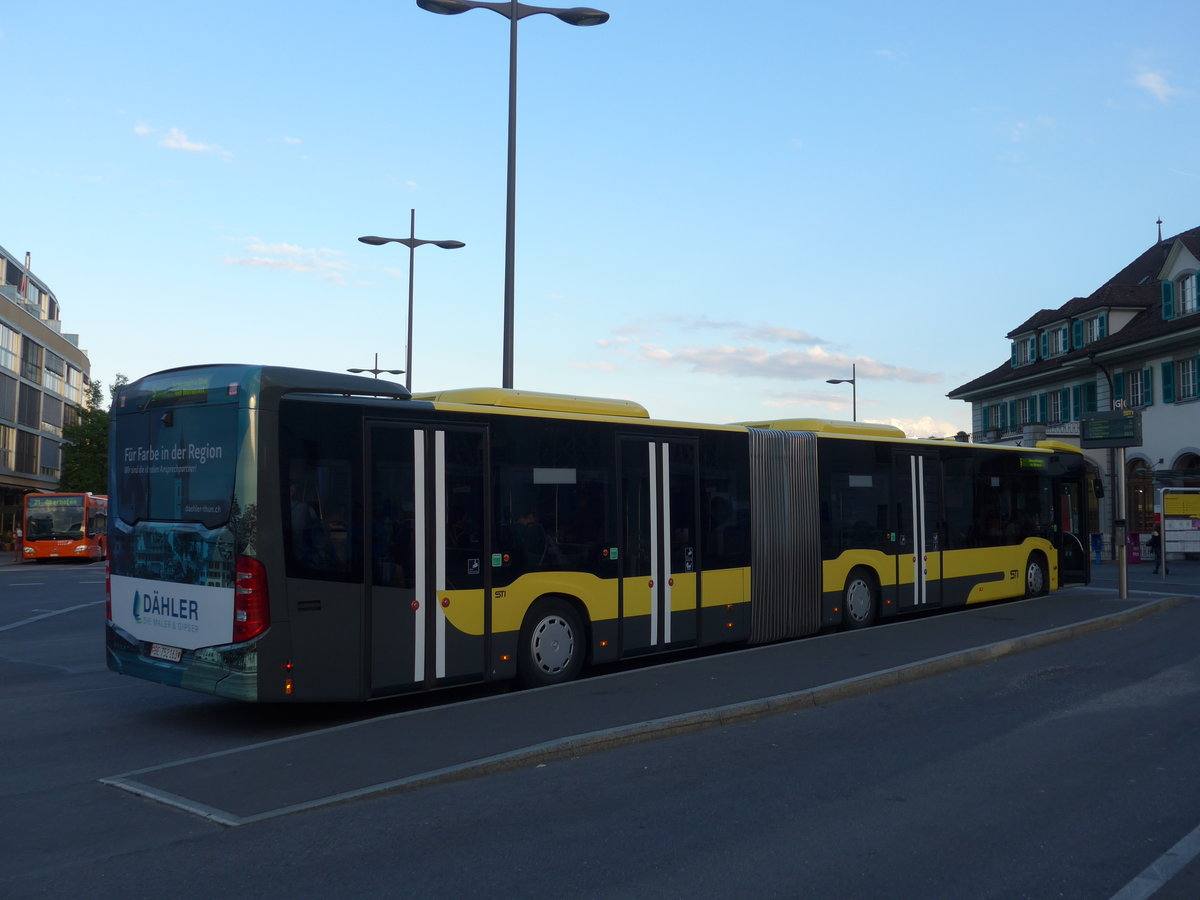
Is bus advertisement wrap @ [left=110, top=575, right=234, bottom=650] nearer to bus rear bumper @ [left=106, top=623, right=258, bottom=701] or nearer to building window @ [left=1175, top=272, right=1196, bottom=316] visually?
bus rear bumper @ [left=106, top=623, right=258, bottom=701]

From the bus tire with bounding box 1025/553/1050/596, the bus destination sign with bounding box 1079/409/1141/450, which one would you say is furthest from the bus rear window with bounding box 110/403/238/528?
the bus destination sign with bounding box 1079/409/1141/450

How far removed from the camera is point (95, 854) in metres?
6.11

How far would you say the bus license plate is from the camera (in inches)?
373

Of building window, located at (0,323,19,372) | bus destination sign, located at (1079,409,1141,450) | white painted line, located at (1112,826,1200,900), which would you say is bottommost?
white painted line, located at (1112,826,1200,900)

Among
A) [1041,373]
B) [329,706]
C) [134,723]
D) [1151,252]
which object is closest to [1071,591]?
[329,706]

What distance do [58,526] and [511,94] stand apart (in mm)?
36654

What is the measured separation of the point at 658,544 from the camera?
41.7 ft

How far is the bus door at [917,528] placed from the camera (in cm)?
1703

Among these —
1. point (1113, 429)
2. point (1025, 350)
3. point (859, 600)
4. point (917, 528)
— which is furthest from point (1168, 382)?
point (859, 600)

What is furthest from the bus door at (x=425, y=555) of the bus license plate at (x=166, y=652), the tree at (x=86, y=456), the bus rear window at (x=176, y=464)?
the tree at (x=86, y=456)

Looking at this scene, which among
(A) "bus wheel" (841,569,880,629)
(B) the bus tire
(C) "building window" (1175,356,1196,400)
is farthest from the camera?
(C) "building window" (1175,356,1196,400)

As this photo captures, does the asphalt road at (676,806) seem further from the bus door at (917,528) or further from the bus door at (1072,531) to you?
the bus door at (1072,531)

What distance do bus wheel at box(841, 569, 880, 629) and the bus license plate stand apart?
925 centimetres

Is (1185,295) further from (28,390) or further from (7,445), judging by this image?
(28,390)
